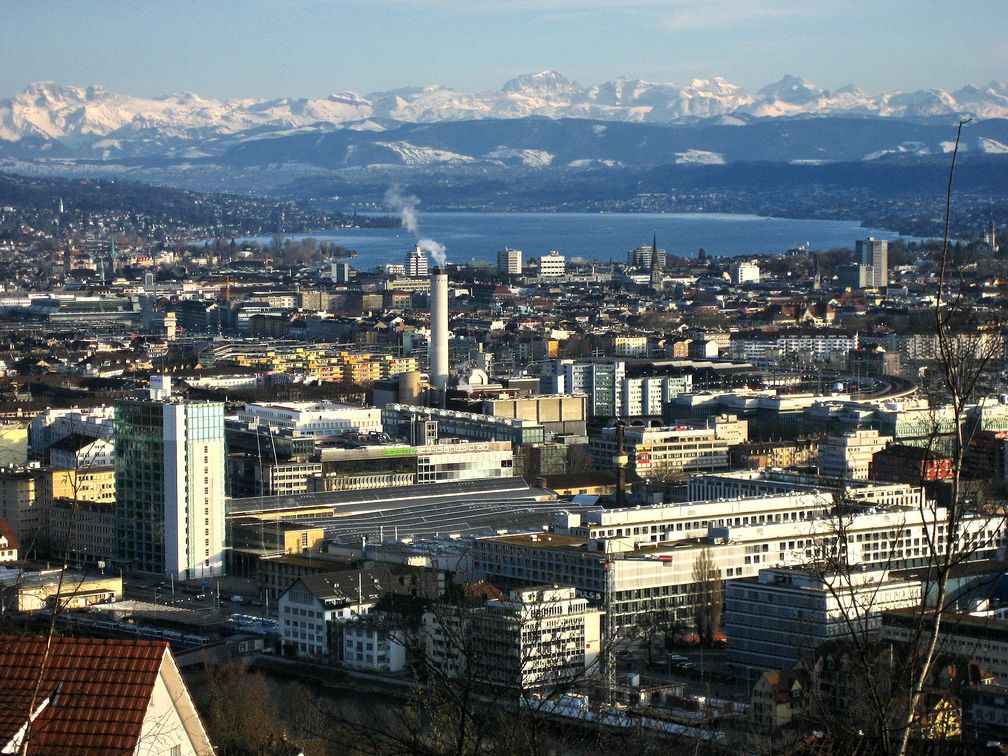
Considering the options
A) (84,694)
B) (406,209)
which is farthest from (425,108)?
(84,694)

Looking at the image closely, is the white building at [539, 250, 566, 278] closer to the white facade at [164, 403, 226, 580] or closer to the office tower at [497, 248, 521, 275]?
the office tower at [497, 248, 521, 275]

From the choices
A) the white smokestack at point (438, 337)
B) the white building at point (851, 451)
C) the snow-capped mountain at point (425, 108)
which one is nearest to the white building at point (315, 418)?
the white smokestack at point (438, 337)

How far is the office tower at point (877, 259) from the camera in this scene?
39.9m

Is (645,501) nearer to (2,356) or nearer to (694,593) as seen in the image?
(694,593)

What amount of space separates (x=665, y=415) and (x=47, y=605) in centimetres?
1182

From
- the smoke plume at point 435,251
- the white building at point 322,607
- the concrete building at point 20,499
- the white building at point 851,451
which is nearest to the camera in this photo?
the white building at point 322,607

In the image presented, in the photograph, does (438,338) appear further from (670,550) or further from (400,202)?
(400,202)

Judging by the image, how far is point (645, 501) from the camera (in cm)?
1508

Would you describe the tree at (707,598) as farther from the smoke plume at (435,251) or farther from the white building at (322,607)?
the smoke plume at (435,251)

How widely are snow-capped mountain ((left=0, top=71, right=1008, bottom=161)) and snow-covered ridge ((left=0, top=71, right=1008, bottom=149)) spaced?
69 millimetres

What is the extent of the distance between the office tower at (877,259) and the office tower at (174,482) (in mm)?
27644

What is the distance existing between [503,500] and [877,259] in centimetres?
2689

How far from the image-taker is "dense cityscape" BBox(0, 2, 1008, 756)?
2.72 metres

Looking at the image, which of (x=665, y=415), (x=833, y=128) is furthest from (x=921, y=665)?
(x=833, y=128)
